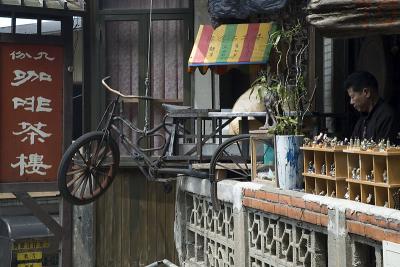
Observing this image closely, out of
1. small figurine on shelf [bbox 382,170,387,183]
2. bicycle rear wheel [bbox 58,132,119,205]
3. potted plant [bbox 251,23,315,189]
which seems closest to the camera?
small figurine on shelf [bbox 382,170,387,183]

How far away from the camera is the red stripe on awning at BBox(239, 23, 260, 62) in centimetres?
962

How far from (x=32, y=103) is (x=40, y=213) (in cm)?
177

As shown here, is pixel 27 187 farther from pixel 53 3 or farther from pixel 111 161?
pixel 53 3

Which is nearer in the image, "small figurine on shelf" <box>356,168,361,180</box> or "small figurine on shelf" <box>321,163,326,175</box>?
"small figurine on shelf" <box>356,168,361,180</box>

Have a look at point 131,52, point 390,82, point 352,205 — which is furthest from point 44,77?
point 352,205

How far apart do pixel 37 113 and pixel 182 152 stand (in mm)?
3221

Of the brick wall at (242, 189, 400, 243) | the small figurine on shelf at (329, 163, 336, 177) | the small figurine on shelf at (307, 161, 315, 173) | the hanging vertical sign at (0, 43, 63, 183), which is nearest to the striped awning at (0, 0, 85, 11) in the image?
the hanging vertical sign at (0, 43, 63, 183)

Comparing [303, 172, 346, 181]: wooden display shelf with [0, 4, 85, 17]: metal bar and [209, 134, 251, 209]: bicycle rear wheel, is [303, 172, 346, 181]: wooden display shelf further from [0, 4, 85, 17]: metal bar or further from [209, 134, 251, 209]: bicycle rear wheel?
[0, 4, 85, 17]: metal bar

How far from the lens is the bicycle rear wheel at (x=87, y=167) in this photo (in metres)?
9.11

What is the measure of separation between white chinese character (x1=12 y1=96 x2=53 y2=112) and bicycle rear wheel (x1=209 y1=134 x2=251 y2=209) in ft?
13.5

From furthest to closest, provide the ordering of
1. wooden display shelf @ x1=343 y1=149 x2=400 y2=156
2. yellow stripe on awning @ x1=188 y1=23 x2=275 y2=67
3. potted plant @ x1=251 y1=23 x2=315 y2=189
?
yellow stripe on awning @ x1=188 y1=23 x2=275 y2=67 → potted plant @ x1=251 y1=23 x2=315 y2=189 → wooden display shelf @ x1=343 y1=149 x2=400 y2=156

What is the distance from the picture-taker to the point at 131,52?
11961 millimetres

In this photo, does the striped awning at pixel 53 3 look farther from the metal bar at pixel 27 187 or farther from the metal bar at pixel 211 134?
the metal bar at pixel 211 134

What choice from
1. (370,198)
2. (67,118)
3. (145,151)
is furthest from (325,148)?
(67,118)
